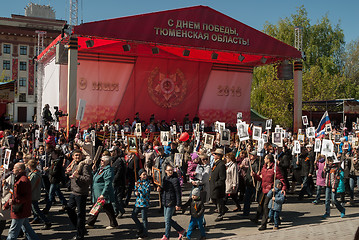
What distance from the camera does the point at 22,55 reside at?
56875 mm

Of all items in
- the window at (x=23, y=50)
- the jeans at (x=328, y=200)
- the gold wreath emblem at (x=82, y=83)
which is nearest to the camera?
the jeans at (x=328, y=200)

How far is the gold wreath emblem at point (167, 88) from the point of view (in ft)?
86.6

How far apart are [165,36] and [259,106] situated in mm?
20193

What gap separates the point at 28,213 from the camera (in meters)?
6.73

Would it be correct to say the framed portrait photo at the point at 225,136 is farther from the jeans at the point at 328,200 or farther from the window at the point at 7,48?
the window at the point at 7,48

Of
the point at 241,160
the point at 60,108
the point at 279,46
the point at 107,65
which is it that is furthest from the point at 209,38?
the point at 241,160

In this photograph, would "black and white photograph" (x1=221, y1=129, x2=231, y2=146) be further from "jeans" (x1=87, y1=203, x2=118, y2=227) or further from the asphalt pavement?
"jeans" (x1=87, y1=203, x2=118, y2=227)

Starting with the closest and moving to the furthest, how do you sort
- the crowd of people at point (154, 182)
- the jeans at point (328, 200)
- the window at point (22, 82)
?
the crowd of people at point (154, 182) < the jeans at point (328, 200) < the window at point (22, 82)

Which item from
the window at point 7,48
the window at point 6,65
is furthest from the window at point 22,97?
the window at point 7,48

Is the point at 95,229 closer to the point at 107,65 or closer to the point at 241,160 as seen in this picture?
the point at 241,160

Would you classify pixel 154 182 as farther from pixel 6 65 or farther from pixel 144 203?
pixel 6 65

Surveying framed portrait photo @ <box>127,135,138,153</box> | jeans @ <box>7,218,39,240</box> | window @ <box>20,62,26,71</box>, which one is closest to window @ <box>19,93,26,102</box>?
window @ <box>20,62,26,71</box>

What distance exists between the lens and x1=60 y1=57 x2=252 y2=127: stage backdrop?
80.0ft

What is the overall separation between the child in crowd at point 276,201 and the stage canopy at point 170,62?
43.6 feet
